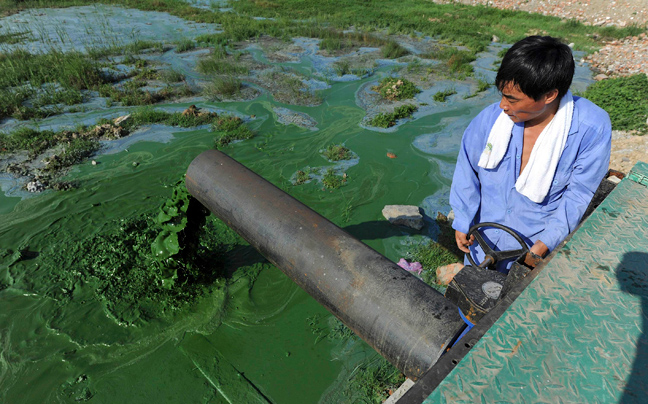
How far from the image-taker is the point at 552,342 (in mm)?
818

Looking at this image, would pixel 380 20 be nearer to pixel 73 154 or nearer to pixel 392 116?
pixel 392 116

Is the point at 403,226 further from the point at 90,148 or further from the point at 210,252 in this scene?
the point at 90,148

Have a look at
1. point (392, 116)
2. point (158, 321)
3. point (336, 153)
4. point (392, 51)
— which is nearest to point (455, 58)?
point (392, 51)

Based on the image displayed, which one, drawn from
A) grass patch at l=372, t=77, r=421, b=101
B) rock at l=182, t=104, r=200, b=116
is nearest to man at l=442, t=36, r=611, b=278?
rock at l=182, t=104, r=200, b=116

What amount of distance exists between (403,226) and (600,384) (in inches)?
138

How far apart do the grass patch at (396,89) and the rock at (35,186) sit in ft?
20.3

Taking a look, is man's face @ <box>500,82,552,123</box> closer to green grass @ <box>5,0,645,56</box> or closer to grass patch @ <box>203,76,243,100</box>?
grass patch @ <box>203,76,243,100</box>

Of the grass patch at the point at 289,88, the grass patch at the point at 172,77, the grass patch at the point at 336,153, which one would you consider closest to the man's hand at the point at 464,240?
the grass patch at the point at 336,153

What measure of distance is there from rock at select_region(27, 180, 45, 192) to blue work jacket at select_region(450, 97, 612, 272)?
5.24 m

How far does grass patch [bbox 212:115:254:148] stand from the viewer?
19.0 feet

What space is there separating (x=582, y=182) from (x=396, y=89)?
6.25 meters

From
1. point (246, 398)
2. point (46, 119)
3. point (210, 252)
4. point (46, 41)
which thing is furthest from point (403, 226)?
point (46, 41)

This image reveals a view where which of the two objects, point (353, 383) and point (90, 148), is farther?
point (90, 148)

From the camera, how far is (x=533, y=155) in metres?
1.69
